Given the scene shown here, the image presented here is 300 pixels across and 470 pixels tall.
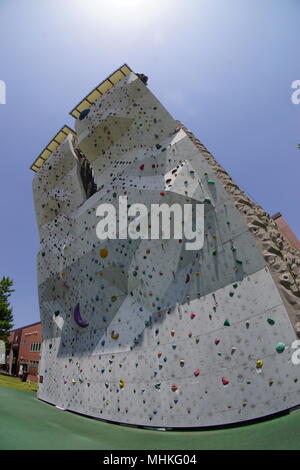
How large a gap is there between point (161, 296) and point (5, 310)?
28390 mm

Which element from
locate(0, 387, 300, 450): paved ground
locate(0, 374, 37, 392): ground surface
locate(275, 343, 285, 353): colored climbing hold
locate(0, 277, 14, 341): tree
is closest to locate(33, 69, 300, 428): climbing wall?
locate(275, 343, 285, 353): colored climbing hold

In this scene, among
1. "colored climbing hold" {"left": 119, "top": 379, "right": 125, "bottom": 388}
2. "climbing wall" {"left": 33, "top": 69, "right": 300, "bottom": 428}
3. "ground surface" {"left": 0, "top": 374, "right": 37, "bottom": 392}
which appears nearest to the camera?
"climbing wall" {"left": 33, "top": 69, "right": 300, "bottom": 428}

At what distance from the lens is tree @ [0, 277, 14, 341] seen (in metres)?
28.2

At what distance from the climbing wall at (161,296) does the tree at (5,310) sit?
2041cm

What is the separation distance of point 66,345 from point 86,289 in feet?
8.83

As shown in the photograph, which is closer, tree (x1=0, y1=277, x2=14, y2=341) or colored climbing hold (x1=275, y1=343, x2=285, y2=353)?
colored climbing hold (x1=275, y1=343, x2=285, y2=353)

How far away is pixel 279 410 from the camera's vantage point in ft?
15.1

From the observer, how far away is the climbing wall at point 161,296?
17.4 feet

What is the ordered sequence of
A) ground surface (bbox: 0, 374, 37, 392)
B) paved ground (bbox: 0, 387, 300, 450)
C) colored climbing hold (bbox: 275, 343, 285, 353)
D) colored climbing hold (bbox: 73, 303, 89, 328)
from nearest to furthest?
paved ground (bbox: 0, 387, 300, 450) → colored climbing hold (bbox: 275, 343, 285, 353) → colored climbing hold (bbox: 73, 303, 89, 328) → ground surface (bbox: 0, 374, 37, 392)

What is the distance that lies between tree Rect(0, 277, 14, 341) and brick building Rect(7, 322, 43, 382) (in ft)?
10.3

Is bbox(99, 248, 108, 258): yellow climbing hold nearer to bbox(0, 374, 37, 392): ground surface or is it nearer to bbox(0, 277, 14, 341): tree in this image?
bbox(0, 374, 37, 392): ground surface

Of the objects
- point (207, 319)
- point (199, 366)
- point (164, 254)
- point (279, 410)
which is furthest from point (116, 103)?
point (279, 410)

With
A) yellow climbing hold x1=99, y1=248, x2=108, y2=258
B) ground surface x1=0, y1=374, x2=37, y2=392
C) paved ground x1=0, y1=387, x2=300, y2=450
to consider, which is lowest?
paved ground x1=0, y1=387, x2=300, y2=450

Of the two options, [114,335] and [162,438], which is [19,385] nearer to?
[114,335]
